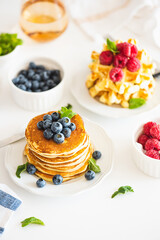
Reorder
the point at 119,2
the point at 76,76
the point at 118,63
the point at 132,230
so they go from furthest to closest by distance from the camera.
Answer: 1. the point at 119,2
2. the point at 76,76
3. the point at 118,63
4. the point at 132,230

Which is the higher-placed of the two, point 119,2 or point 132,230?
point 119,2

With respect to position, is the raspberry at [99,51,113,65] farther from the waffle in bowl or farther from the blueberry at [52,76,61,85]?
the blueberry at [52,76,61,85]

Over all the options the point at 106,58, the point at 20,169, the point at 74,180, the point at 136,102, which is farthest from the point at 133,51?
the point at 20,169

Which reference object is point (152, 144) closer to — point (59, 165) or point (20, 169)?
point (59, 165)

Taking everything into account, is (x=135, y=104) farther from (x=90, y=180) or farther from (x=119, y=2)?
(x=119, y=2)

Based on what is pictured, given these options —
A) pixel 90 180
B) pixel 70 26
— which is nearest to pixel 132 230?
pixel 90 180

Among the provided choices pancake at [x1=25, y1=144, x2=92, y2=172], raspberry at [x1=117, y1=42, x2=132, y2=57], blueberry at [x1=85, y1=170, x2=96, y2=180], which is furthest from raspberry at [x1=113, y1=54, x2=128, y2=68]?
blueberry at [x1=85, y1=170, x2=96, y2=180]

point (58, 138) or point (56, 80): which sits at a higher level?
point (58, 138)
